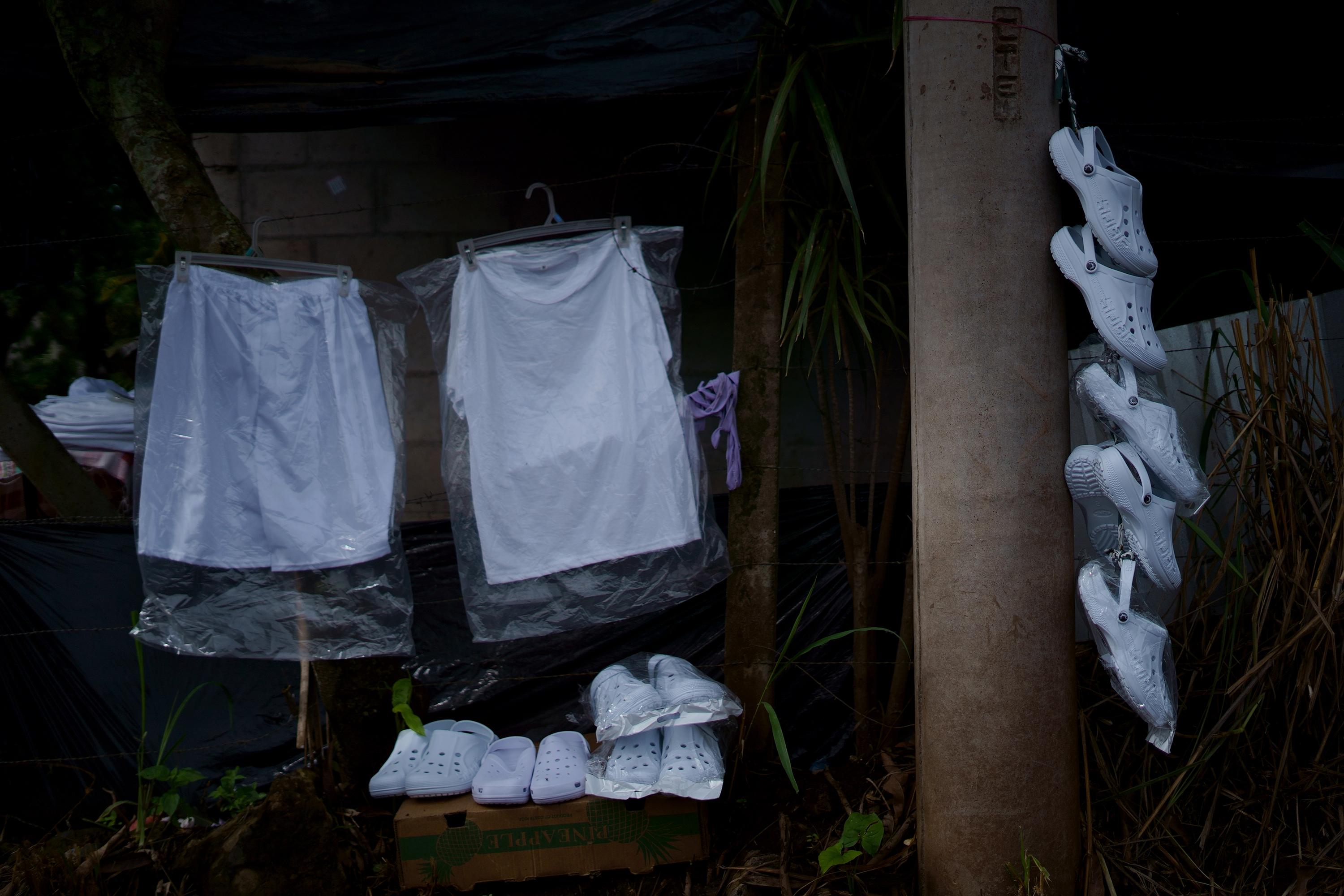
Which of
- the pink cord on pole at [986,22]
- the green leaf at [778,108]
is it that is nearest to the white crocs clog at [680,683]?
the green leaf at [778,108]

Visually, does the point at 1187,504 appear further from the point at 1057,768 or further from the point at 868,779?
the point at 868,779

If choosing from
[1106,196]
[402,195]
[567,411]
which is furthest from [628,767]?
[402,195]

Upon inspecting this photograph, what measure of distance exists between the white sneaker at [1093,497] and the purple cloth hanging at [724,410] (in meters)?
0.75

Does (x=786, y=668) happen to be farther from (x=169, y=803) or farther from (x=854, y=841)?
(x=169, y=803)

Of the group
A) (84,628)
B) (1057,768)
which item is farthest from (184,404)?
(1057,768)

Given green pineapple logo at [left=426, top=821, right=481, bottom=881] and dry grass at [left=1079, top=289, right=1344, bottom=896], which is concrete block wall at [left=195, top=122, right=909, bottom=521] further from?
green pineapple logo at [left=426, top=821, right=481, bottom=881]

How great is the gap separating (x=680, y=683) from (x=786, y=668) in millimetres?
422

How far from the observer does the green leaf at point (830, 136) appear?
174 cm

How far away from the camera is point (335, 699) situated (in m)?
2.18

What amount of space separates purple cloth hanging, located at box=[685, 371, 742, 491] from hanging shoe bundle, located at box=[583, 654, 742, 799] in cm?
50

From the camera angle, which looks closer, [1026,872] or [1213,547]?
[1026,872]

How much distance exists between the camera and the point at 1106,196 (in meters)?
1.53

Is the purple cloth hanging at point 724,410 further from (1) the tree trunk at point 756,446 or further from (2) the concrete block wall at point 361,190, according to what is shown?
(2) the concrete block wall at point 361,190

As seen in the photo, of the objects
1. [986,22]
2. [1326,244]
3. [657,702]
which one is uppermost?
[986,22]
